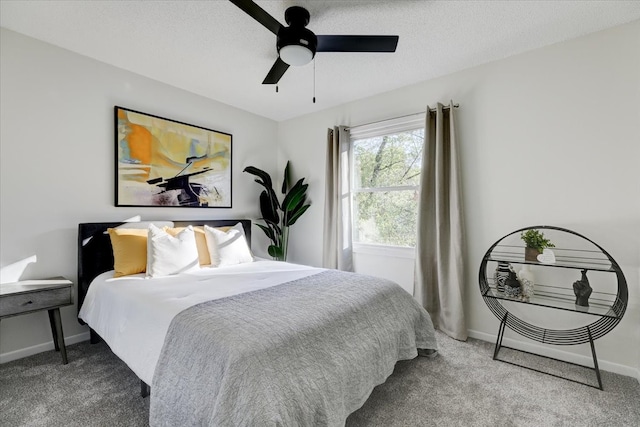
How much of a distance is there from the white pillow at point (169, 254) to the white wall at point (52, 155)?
0.69 m

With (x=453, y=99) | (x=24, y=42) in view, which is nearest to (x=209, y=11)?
(x=24, y=42)

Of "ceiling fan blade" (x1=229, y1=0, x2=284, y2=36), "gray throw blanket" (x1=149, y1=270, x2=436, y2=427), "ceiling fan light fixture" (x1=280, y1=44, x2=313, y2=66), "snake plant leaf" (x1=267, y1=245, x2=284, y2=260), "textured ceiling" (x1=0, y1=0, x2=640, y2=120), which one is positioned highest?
"textured ceiling" (x1=0, y1=0, x2=640, y2=120)

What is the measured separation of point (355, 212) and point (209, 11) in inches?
101

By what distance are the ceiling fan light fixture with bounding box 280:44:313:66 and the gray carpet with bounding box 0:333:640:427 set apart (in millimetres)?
2294

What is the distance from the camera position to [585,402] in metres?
1.84

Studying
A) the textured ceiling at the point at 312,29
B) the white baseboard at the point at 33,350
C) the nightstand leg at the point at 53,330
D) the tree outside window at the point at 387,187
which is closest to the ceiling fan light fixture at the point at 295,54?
the textured ceiling at the point at 312,29

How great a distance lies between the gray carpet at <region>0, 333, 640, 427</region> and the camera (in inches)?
66.2

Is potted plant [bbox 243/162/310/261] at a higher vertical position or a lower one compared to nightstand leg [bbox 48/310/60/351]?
higher

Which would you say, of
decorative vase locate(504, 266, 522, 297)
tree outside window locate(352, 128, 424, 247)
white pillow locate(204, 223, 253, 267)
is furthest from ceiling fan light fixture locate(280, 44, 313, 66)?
decorative vase locate(504, 266, 522, 297)

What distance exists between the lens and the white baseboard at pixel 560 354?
2.15 meters

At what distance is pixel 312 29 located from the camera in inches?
89.7

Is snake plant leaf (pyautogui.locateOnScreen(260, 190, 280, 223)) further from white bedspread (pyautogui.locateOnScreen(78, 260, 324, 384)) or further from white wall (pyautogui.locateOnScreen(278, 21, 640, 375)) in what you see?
white wall (pyautogui.locateOnScreen(278, 21, 640, 375))

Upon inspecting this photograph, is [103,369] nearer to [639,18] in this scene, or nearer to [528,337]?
[528,337]

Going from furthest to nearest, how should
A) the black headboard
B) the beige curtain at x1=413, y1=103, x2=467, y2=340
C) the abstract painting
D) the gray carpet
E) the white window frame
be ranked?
1. the white window frame
2. the abstract painting
3. the beige curtain at x1=413, y1=103, x2=467, y2=340
4. the black headboard
5. the gray carpet
